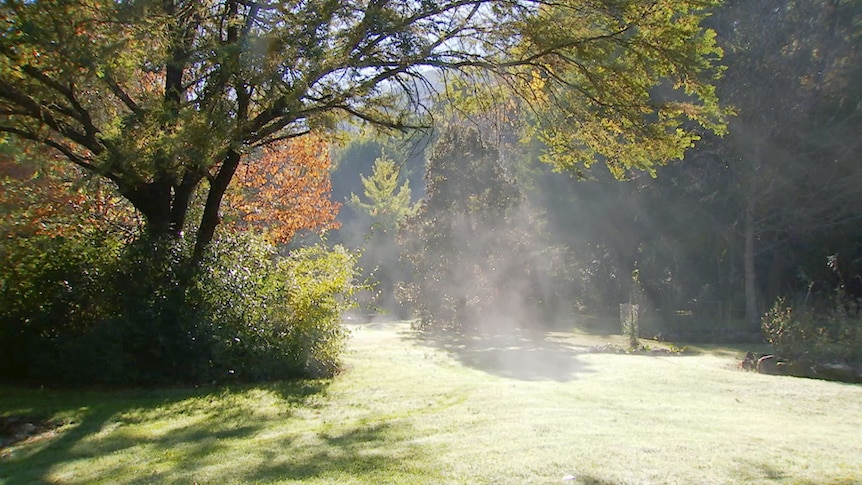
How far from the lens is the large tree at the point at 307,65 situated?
8.56 metres

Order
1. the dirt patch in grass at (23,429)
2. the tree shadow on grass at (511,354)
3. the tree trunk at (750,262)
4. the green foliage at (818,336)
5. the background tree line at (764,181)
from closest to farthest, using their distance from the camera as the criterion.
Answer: the dirt patch in grass at (23,429) < the tree shadow on grass at (511,354) < the green foliage at (818,336) < the background tree line at (764,181) < the tree trunk at (750,262)

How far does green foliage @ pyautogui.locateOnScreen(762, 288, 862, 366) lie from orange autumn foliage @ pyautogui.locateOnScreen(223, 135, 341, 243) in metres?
12.4

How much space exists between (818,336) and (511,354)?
6.59 m

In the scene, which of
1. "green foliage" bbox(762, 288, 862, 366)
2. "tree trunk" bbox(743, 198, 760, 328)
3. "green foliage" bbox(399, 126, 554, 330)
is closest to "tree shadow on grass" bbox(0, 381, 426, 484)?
"green foliage" bbox(762, 288, 862, 366)

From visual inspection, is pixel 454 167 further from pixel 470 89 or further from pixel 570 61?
pixel 570 61

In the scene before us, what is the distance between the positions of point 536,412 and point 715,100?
4594 millimetres

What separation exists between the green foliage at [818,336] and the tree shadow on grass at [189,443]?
10.1 meters

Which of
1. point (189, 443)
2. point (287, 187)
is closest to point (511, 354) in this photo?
point (287, 187)

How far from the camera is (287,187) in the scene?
21938 millimetres

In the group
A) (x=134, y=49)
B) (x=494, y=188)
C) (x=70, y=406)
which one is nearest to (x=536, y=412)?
(x=70, y=406)

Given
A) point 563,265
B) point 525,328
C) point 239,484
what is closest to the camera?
point 239,484

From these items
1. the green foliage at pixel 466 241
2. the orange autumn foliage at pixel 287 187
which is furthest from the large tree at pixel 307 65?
the green foliage at pixel 466 241

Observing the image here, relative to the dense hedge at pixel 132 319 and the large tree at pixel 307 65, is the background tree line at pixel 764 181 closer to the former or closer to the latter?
the large tree at pixel 307 65

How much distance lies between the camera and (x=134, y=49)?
8719 millimetres
